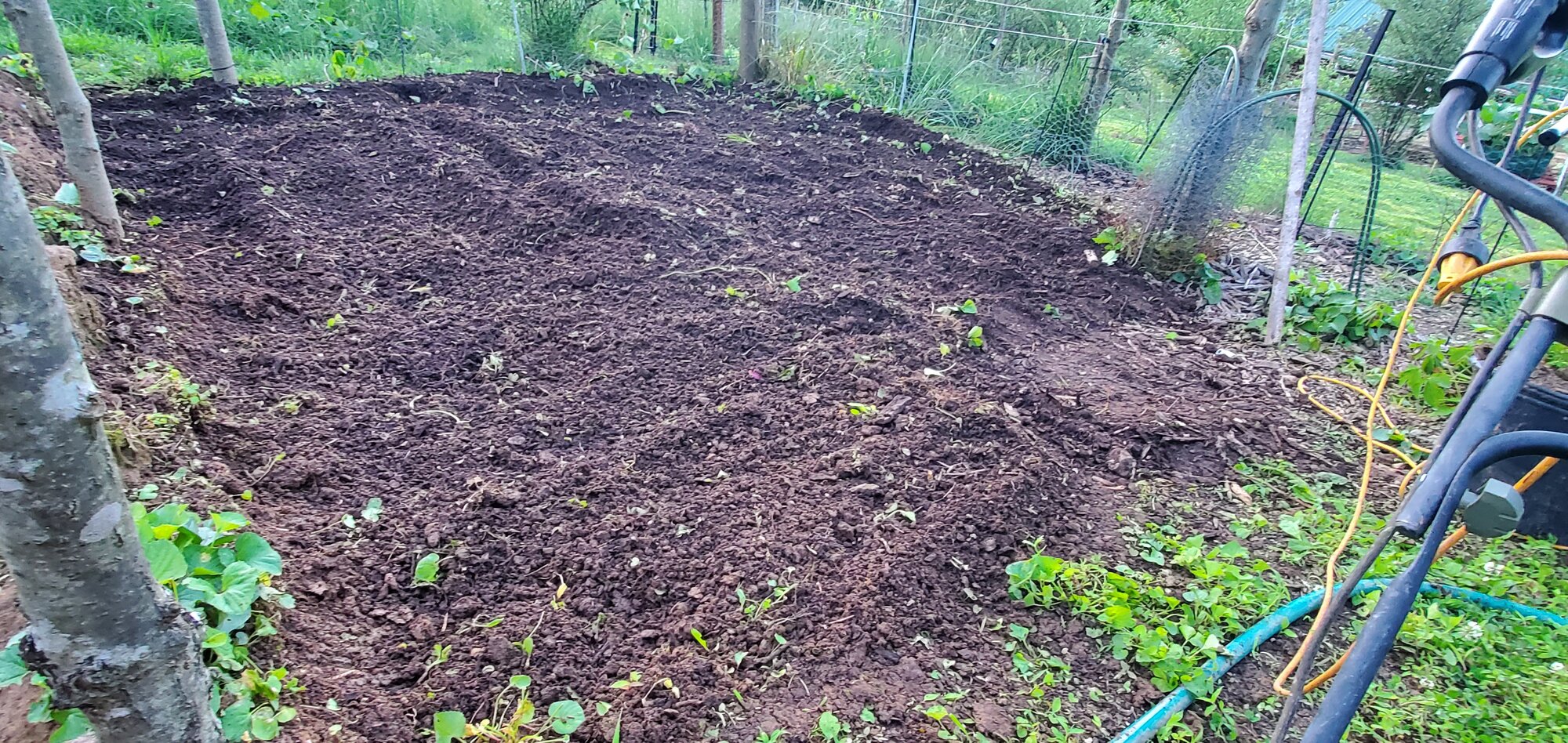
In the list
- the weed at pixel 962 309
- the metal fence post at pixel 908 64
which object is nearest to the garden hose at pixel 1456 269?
the weed at pixel 962 309

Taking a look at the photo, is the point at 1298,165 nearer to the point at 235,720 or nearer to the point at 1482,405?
the point at 1482,405

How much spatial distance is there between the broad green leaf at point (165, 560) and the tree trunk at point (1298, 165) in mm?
4207

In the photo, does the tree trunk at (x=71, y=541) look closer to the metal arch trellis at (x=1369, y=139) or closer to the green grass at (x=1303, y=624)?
the green grass at (x=1303, y=624)

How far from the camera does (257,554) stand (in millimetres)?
1781

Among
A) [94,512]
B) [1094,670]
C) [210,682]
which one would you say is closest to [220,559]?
[210,682]

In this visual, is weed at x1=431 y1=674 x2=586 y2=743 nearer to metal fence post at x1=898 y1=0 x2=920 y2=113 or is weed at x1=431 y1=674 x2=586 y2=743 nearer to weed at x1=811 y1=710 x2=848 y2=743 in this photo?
weed at x1=811 y1=710 x2=848 y2=743

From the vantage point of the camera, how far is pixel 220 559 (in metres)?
1.75

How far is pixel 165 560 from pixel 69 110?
2661mm

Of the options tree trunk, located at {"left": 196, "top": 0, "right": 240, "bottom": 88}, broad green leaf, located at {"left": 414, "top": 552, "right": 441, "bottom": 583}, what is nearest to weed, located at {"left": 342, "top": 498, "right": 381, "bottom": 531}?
broad green leaf, located at {"left": 414, "top": 552, "right": 441, "bottom": 583}

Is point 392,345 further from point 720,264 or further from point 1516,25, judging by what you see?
point 1516,25

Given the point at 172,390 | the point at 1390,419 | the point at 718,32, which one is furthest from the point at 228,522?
the point at 718,32

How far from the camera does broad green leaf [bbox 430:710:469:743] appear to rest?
1.68 metres

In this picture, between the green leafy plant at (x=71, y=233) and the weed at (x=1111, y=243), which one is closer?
the green leafy plant at (x=71, y=233)

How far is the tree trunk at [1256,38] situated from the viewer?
466cm
